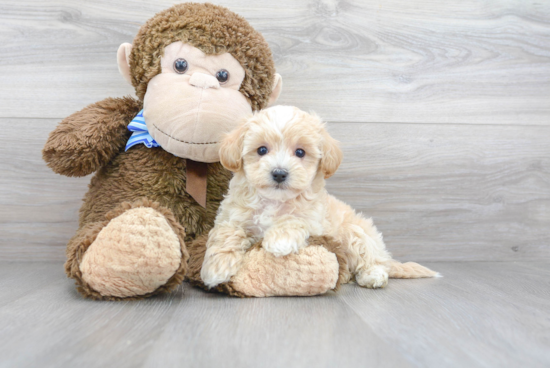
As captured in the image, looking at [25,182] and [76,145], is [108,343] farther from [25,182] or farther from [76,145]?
[25,182]

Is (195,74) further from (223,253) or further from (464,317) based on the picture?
(464,317)

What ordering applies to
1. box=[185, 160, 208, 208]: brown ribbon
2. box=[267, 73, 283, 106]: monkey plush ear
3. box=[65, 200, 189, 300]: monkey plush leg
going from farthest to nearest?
1. box=[267, 73, 283, 106]: monkey plush ear
2. box=[185, 160, 208, 208]: brown ribbon
3. box=[65, 200, 189, 300]: monkey plush leg

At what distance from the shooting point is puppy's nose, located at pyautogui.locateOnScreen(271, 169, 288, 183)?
1046 mm

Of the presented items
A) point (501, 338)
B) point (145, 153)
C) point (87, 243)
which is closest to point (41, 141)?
point (145, 153)

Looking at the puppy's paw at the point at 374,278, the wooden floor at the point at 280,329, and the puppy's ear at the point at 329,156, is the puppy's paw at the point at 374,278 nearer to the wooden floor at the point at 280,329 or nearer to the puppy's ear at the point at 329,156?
the wooden floor at the point at 280,329

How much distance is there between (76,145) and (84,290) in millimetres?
394

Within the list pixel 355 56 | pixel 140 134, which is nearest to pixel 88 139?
pixel 140 134

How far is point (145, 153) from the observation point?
4.17 ft

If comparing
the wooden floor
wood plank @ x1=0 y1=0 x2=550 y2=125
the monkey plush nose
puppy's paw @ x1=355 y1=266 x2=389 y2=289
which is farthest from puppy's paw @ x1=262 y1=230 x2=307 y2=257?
wood plank @ x1=0 y1=0 x2=550 y2=125

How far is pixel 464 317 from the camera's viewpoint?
0.96m

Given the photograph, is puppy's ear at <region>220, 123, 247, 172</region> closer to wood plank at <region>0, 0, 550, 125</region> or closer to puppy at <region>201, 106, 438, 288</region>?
puppy at <region>201, 106, 438, 288</region>

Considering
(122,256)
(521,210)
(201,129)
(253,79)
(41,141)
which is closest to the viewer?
(122,256)

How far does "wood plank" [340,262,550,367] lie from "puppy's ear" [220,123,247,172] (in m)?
0.44

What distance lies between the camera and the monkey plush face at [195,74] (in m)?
1.14
